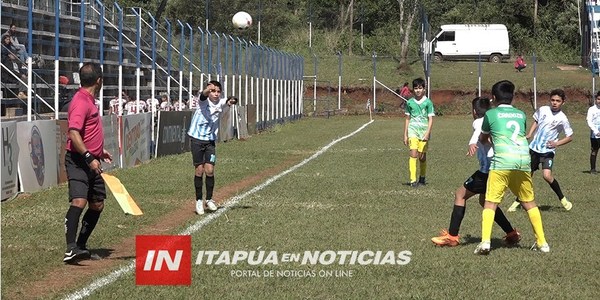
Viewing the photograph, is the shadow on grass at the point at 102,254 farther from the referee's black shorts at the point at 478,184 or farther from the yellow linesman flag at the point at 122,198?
the referee's black shorts at the point at 478,184

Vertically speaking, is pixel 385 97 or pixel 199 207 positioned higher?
pixel 385 97

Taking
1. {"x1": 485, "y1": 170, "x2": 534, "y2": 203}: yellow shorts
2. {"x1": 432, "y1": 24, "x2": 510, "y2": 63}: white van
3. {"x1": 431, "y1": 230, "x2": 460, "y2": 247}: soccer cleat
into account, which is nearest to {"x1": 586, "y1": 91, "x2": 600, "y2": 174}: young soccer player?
{"x1": 431, "y1": 230, "x2": 460, "y2": 247}: soccer cleat

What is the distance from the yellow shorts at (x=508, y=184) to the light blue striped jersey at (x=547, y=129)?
17.5ft

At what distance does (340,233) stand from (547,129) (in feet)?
17.5

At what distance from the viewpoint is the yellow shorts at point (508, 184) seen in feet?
36.8

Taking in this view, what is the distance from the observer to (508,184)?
11289 mm

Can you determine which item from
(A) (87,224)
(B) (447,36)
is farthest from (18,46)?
(B) (447,36)

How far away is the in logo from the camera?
9.41 metres

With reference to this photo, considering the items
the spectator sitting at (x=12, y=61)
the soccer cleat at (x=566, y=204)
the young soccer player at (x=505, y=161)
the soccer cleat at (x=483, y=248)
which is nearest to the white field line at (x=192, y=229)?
the soccer cleat at (x=483, y=248)

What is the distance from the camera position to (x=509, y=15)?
82.8 meters

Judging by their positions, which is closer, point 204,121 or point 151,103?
point 204,121

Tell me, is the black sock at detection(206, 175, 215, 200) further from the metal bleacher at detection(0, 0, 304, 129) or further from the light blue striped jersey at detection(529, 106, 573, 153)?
the metal bleacher at detection(0, 0, 304, 129)

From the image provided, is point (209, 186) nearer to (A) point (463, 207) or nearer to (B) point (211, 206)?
(B) point (211, 206)

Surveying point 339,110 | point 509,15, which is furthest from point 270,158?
point 509,15
